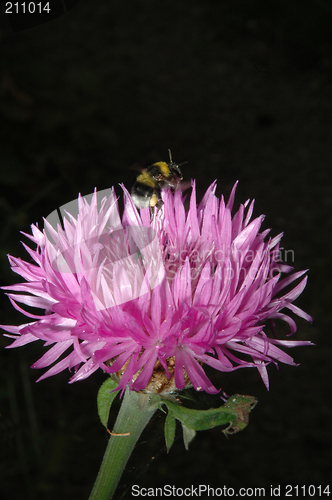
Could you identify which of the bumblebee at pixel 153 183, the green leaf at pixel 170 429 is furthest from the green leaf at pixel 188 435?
the bumblebee at pixel 153 183

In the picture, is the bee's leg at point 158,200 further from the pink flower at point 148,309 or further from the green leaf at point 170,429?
the green leaf at point 170,429

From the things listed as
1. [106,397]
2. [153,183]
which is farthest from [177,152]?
[106,397]

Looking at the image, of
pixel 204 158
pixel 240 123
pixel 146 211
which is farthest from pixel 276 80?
pixel 146 211

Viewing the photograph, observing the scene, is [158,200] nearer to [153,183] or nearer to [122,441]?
[153,183]

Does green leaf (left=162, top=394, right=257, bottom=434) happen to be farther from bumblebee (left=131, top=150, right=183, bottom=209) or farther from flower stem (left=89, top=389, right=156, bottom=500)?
bumblebee (left=131, top=150, right=183, bottom=209)

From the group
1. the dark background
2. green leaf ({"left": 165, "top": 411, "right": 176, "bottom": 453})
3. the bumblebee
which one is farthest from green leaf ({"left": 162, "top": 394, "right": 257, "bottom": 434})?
the bumblebee

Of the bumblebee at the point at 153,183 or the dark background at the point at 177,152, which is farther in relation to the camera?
the dark background at the point at 177,152
